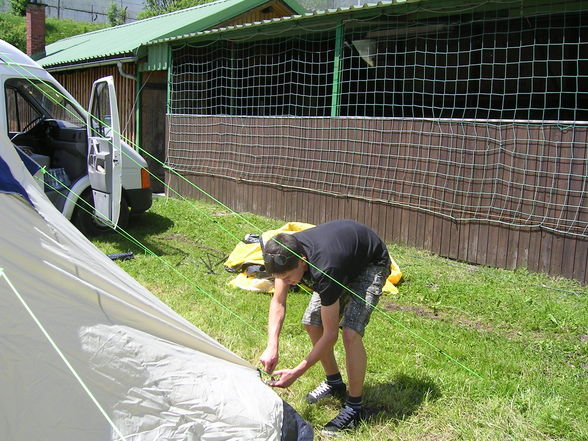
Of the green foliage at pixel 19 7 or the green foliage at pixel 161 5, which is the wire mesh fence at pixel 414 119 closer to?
the green foliage at pixel 161 5

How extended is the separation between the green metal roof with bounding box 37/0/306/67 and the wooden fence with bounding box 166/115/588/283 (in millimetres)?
3631

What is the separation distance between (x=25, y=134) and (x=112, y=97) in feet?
6.98

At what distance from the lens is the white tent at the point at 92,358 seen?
283 cm

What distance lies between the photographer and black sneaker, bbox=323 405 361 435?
3516mm

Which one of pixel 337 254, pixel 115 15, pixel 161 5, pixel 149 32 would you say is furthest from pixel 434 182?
pixel 115 15

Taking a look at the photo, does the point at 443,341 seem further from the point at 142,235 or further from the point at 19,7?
the point at 19,7

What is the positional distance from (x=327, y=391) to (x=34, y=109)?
686 centimetres

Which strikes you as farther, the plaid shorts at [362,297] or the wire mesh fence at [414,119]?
the wire mesh fence at [414,119]

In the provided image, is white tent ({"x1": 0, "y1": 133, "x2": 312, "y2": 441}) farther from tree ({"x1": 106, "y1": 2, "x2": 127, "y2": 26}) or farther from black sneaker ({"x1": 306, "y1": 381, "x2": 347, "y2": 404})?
tree ({"x1": 106, "y1": 2, "x2": 127, "y2": 26})

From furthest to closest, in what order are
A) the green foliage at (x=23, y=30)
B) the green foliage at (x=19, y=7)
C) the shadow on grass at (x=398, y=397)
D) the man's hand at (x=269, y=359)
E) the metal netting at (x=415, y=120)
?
the green foliage at (x=19, y=7) < the green foliage at (x=23, y=30) < the metal netting at (x=415, y=120) < the shadow on grass at (x=398, y=397) < the man's hand at (x=269, y=359)

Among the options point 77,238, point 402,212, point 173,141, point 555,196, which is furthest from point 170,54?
point 77,238

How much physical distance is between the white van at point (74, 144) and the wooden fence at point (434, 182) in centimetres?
119

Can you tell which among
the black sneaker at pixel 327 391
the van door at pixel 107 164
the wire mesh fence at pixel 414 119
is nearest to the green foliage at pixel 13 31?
the wire mesh fence at pixel 414 119

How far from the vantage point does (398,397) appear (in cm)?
389
